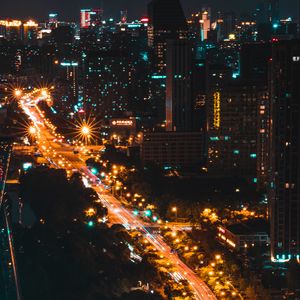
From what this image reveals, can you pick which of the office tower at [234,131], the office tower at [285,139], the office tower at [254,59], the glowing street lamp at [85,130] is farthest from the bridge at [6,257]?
the glowing street lamp at [85,130]

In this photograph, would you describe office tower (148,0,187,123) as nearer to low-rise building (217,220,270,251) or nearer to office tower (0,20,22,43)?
low-rise building (217,220,270,251)

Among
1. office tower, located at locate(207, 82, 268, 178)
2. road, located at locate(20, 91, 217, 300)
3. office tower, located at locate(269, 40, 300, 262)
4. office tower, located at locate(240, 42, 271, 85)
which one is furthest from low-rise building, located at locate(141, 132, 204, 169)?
office tower, located at locate(269, 40, 300, 262)

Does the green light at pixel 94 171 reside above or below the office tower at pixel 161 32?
below

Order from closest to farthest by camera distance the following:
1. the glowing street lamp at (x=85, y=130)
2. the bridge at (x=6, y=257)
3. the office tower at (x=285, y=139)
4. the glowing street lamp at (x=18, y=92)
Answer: the bridge at (x=6, y=257)
the office tower at (x=285, y=139)
the glowing street lamp at (x=85, y=130)
the glowing street lamp at (x=18, y=92)

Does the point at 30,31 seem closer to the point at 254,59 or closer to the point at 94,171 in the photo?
the point at 254,59

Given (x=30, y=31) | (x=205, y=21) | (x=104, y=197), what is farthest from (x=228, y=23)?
(x=104, y=197)

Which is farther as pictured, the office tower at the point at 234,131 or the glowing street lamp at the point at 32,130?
the glowing street lamp at the point at 32,130

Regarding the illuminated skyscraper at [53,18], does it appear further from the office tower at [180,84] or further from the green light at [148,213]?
the green light at [148,213]
